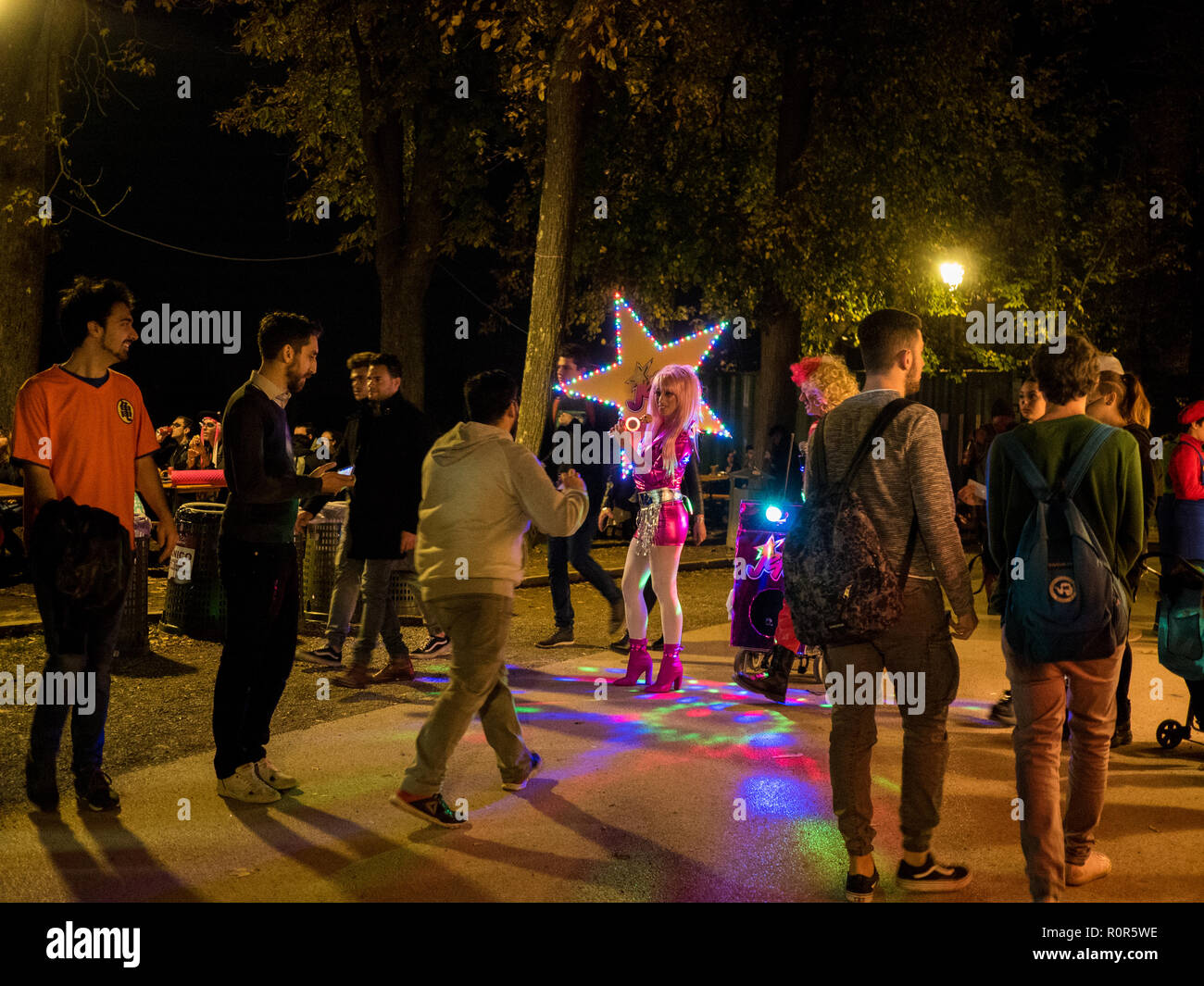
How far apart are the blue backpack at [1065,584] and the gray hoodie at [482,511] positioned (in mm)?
1815

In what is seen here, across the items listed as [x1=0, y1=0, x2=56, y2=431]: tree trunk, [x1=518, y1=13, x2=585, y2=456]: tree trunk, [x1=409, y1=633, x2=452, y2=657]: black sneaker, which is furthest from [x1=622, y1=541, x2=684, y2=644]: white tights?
[x1=0, y1=0, x2=56, y2=431]: tree trunk

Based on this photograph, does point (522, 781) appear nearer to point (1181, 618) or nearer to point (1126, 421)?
point (1181, 618)

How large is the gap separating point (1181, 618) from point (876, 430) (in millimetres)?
2499

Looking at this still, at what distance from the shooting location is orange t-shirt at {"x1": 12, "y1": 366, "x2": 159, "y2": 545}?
5.02 metres

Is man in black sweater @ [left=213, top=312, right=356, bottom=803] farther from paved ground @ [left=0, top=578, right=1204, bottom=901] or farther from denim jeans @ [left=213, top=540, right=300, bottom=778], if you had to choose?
paved ground @ [left=0, top=578, right=1204, bottom=901]

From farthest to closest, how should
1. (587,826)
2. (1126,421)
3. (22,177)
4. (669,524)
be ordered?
(22,177), (669,524), (1126,421), (587,826)

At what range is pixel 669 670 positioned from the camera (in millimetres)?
7562

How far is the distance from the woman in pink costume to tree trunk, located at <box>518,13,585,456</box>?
6.52m

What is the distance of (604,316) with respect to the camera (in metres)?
21.8

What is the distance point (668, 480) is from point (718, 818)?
284cm

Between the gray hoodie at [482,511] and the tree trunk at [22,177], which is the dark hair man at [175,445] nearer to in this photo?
the tree trunk at [22,177]

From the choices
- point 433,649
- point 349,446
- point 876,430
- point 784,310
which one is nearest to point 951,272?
point 784,310

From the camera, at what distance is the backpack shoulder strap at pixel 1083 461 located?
4098mm

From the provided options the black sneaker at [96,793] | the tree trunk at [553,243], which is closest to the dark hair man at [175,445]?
the tree trunk at [553,243]
